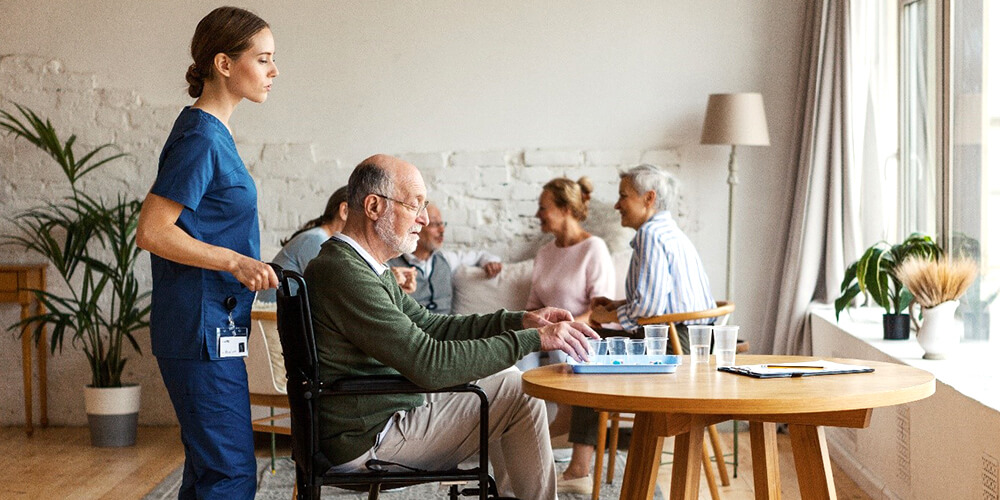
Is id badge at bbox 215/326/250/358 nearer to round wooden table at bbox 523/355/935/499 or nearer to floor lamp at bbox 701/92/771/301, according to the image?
round wooden table at bbox 523/355/935/499

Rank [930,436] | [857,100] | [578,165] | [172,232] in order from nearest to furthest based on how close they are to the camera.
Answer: [172,232] < [930,436] < [857,100] < [578,165]

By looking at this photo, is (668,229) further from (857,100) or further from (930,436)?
(857,100)

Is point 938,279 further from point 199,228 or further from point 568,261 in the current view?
point 199,228

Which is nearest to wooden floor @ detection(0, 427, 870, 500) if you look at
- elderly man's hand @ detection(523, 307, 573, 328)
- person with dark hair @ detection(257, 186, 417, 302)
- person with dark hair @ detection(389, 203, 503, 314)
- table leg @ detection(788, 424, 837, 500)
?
person with dark hair @ detection(389, 203, 503, 314)

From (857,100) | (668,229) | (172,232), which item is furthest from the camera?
(857,100)

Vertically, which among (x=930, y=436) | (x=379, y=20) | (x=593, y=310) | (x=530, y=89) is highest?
(x=379, y=20)

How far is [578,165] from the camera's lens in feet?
18.7

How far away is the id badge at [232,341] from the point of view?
97.7 inches

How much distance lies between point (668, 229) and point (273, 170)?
246cm

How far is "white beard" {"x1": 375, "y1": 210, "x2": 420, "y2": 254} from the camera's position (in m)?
2.71

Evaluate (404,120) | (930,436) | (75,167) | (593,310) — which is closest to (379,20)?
(404,120)

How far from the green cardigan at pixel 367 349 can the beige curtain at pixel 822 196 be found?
3.00 m

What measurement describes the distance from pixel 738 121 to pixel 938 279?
1916 millimetres

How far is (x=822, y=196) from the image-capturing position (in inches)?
204
